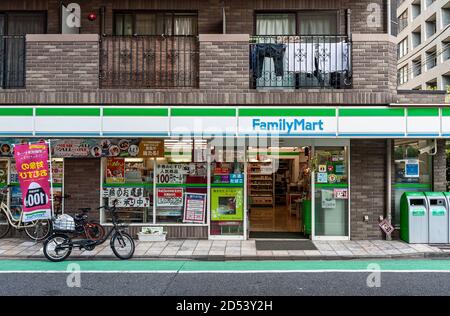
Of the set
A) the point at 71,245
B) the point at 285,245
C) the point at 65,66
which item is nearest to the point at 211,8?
the point at 65,66

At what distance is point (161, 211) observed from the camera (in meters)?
11.8

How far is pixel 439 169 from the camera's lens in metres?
11.6

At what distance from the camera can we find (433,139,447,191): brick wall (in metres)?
11.6

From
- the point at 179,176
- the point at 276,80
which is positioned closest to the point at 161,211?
the point at 179,176

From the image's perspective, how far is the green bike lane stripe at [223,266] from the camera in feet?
27.9

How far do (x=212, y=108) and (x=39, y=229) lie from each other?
5.31 m

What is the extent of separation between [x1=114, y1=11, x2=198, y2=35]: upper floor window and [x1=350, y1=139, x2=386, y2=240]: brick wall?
577 centimetres

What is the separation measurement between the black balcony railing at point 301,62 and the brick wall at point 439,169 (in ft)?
9.36

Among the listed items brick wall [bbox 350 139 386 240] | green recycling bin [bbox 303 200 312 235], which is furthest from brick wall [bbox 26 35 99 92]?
brick wall [bbox 350 139 386 240]

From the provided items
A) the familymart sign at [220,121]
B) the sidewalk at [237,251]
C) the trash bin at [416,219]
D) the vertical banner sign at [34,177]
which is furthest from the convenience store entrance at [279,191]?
the vertical banner sign at [34,177]

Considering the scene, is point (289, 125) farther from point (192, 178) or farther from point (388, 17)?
point (388, 17)

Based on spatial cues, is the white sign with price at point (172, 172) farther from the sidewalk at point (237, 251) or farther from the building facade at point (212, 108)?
the sidewalk at point (237, 251)

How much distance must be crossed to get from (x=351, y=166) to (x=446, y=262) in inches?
129

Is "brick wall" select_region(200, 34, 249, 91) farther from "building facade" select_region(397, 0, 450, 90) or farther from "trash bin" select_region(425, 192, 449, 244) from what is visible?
"building facade" select_region(397, 0, 450, 90)
